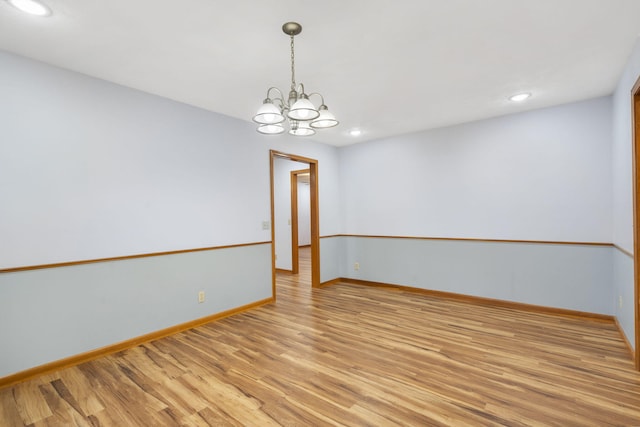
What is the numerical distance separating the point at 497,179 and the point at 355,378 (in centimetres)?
316

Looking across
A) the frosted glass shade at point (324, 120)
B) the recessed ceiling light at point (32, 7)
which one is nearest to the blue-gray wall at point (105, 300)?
the recessed ceiling light at point (32, 7)

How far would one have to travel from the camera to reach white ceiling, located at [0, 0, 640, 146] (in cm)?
186

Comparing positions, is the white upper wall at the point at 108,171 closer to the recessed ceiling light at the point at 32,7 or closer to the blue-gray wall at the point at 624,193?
the recessed ceiling light at the point at 32,7

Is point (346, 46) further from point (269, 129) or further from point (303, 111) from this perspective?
point (269, 129)

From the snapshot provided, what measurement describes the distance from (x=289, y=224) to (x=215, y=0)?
4.95m

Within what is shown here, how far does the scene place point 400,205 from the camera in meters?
4.89

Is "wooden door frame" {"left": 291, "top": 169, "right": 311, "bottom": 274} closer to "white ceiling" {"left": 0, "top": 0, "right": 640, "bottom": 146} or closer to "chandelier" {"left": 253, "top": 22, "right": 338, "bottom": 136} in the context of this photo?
"white ceiling" {"left": 0, "top": 0, "right": 640, "bottom": 146}

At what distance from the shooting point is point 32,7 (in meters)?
1.80

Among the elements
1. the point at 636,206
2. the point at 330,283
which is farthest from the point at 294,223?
the point at 636,206

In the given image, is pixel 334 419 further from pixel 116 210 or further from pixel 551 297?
pixel 551 297

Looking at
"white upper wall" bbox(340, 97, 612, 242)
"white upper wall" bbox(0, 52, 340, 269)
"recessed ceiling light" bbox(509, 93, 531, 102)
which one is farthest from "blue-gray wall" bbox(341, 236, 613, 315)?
"white upper wall" bbox(0, 52, 340, 269)

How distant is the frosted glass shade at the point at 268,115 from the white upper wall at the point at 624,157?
2.62 metres

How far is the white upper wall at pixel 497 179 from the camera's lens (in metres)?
3.43

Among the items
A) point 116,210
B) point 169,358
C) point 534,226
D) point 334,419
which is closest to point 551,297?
point 534,226
